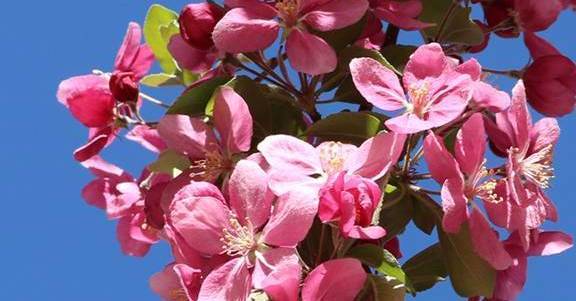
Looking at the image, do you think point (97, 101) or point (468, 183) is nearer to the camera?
point (468, 183)

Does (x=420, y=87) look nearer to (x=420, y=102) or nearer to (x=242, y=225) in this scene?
(x=420, y=102)

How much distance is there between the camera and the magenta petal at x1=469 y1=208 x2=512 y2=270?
52.9 inches

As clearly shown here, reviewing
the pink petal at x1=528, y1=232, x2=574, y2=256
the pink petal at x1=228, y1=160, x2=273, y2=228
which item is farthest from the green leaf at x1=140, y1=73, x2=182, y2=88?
the pink petal at x1=528, y1=232, x2=574, y2=256

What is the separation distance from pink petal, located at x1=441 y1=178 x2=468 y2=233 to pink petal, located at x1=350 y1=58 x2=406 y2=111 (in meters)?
0.12

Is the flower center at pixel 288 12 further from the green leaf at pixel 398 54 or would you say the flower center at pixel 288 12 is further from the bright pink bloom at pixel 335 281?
the bright pink bloom at pixel 335 281

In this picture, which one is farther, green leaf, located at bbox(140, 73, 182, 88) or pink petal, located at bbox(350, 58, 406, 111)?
green leaf, located at bbox(140, 73, 182, 88)

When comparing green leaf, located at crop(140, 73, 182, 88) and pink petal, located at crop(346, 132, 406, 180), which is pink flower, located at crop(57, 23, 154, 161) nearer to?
green leaf, located at crop(140, 73, 182, 88)

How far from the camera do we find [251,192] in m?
1.32

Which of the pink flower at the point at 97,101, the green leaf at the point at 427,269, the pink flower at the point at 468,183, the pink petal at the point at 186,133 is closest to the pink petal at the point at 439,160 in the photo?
the pink flower at the point at 468,183

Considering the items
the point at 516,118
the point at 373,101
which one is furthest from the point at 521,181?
the point at 373,101

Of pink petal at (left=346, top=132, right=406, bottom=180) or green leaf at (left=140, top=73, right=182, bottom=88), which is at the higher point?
pink petal at (left=346, top=132, right=406, bottom=180)

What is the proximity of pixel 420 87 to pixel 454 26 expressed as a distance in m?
0.26

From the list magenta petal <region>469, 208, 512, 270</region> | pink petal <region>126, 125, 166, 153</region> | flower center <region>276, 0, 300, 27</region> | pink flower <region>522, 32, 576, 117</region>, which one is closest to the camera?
magenta petal <region>469, 208, 512, 270</region>

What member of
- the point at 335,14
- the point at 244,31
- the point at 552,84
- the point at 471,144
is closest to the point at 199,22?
→ the point at 244,31
